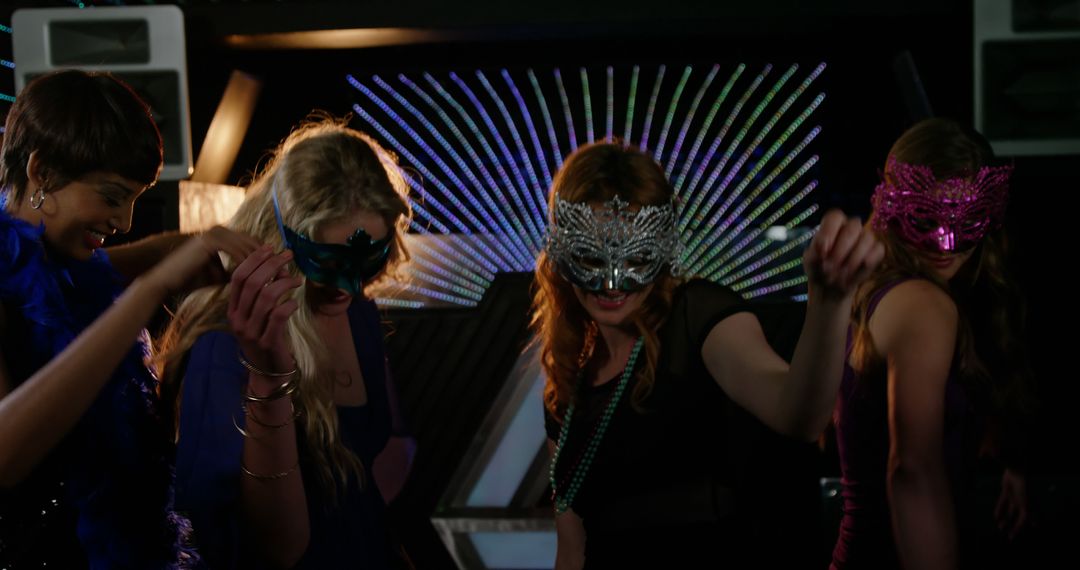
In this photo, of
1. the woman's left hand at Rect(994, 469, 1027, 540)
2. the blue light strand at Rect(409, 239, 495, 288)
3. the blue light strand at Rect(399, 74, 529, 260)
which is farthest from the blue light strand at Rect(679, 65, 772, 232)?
the woman's left hand at Rect(994, 469, 1027, 540)

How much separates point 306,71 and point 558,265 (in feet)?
6.00

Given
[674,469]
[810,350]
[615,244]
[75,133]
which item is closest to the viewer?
[810,350]

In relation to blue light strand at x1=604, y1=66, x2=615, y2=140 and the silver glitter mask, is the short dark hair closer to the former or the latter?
the silver glitter mask

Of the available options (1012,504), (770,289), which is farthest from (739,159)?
(1012,504)

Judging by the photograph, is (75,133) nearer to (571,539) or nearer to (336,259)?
(336,259)

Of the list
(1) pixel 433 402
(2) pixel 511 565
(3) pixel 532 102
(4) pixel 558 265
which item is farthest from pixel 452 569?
(4) pixel 558 265

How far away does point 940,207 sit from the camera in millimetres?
1959

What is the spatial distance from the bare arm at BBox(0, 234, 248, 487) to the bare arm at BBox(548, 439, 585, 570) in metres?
0.81

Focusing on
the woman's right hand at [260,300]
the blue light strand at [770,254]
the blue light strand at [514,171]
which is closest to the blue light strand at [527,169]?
the blue light strand at [514,171]

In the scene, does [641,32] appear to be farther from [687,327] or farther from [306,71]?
[687,327]

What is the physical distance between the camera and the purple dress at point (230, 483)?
4.37ft

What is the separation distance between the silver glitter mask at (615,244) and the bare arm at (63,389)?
726mm

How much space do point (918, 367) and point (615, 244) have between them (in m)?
0.61

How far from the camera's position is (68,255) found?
1.45 m
